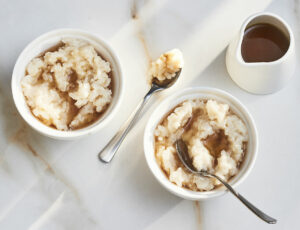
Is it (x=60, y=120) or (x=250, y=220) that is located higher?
(x=60, y=120)

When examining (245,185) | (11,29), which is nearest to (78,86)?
(11,29)

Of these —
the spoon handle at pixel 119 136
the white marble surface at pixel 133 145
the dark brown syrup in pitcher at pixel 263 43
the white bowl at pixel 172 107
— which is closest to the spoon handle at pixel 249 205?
the white bowl at pixel 172 107

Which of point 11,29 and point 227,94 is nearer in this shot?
point 227,94

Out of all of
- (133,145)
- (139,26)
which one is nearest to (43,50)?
(139,26)

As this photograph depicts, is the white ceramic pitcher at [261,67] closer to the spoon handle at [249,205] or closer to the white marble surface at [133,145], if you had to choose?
the white marble surface at [133,145]

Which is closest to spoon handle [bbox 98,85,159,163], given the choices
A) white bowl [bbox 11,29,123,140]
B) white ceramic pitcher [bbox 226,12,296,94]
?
white bowl [bbox 11,29,123,140]

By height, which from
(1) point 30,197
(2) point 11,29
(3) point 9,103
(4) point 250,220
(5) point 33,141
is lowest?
(4) point 250,220

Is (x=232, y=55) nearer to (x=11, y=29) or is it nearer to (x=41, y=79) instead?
(x=41, y=79)
